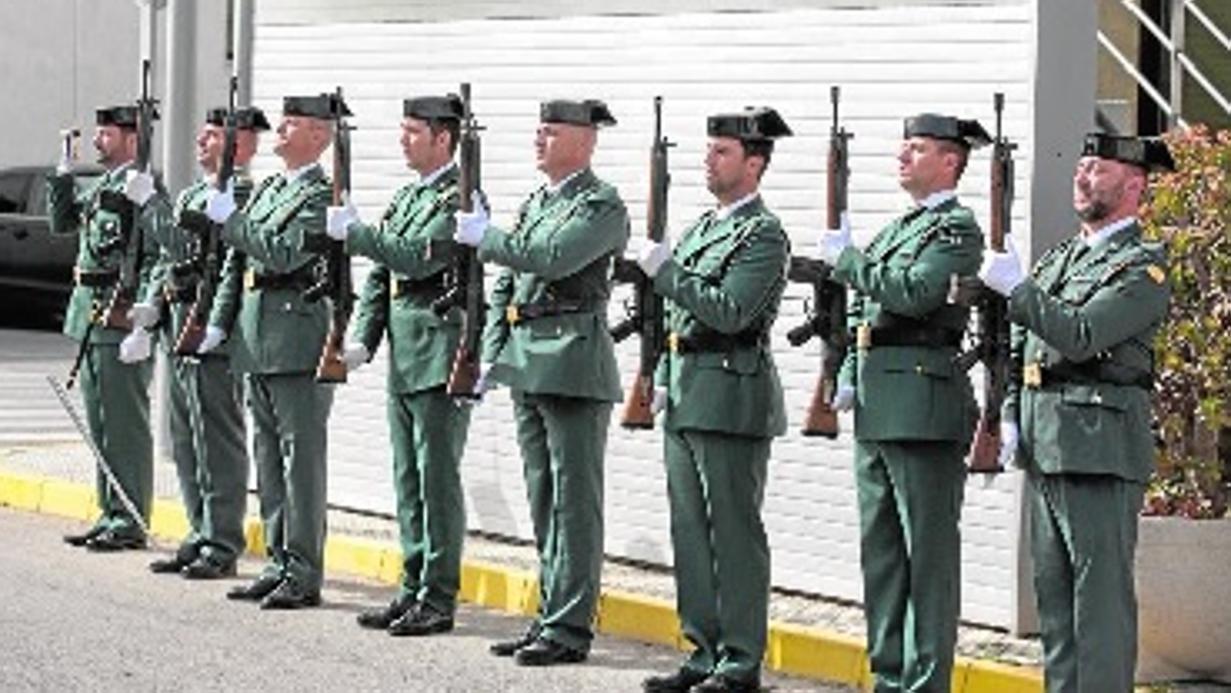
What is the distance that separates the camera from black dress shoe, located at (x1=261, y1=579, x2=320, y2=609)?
13.7m

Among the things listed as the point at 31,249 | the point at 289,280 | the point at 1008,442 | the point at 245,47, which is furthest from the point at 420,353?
the point at 31,249

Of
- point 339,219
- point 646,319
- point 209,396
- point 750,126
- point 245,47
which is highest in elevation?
point 245,47

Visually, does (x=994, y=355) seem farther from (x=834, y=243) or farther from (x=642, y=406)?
(x=642, y=406)

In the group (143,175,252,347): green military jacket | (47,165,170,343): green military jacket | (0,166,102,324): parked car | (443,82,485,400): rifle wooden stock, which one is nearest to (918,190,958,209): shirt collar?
(443,82,485,400): rifle wooden stock

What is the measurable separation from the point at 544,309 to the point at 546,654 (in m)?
1.30

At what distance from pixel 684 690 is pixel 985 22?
9.85ft

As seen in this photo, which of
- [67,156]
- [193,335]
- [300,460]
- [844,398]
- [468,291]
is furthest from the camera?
[67,156]

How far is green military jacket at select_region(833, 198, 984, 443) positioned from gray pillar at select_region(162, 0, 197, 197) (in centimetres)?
793

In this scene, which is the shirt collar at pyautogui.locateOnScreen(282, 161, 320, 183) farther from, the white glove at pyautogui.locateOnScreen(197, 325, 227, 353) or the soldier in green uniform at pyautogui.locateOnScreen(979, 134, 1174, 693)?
the soldier in green uniform at pyautogui.locateOnScreen(979, 134, 1174, 693)

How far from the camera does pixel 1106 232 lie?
10266 millimetres

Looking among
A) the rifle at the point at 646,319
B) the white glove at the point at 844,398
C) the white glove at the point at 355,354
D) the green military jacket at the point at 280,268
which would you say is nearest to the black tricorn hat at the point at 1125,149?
the white glove at the point at 844,398

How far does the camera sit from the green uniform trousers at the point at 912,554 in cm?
1099

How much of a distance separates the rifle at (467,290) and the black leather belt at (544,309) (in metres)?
0.28

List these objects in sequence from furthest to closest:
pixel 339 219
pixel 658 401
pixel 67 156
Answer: pixel 67 156, pixel 339 219, pixel 658 401
